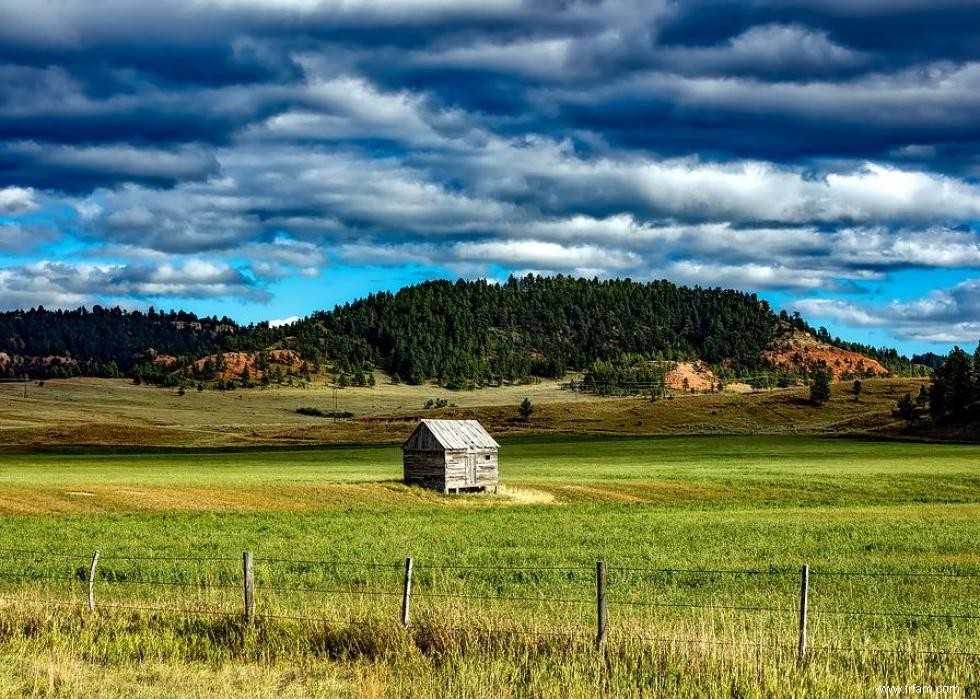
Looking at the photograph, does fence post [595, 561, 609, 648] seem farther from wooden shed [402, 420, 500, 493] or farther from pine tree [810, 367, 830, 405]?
pine tree [810, 367, 830, 405]

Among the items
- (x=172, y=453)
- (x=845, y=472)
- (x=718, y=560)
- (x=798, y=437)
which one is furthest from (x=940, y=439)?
(x=718, y=560)

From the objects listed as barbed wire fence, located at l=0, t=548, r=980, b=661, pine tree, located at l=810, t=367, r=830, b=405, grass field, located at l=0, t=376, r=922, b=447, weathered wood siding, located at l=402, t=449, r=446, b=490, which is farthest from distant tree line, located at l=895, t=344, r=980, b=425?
barbed wire fence, located at l=0, t=548, r=980, b=661

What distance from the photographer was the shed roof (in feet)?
227

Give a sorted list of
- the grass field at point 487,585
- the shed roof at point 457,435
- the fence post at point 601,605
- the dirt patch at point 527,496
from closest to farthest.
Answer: the grass field at point 487,585
the fence post at point 601,605
the dirt patch at point 527,496
the shed roof at point 457,435

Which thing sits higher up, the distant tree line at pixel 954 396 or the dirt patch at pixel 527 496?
the distant tree line at pixel 954 396

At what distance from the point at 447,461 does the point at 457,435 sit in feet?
9.40

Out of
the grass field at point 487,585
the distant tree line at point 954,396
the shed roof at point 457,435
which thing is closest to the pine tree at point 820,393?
the distant tree line at point 954,396

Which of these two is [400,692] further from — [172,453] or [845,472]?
[172,453]

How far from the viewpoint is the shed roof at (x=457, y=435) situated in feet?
227

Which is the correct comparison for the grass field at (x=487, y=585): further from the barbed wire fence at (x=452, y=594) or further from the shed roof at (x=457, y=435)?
the shed roof at (x=457, y=435)

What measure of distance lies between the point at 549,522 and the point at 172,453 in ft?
254

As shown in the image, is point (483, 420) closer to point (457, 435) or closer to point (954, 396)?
point (954, 396)

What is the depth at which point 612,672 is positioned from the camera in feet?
53.9

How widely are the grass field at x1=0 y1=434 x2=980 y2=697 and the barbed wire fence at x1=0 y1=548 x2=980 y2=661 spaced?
4.3 inches
